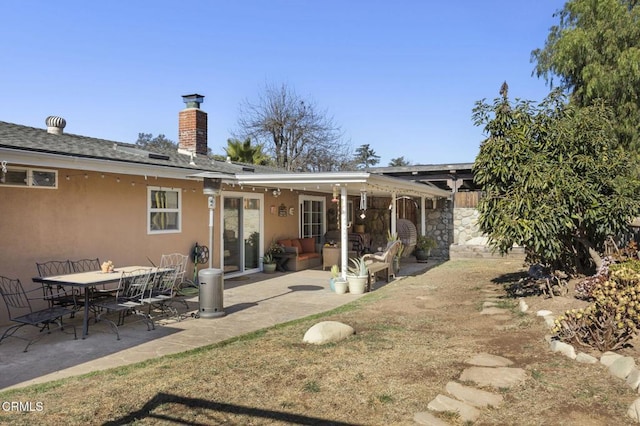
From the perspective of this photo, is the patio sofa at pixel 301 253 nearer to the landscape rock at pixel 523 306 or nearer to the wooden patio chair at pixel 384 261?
the wooden patio chair at pixel 384 261

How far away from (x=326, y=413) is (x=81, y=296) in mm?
4669

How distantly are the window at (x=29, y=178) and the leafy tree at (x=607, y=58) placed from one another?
12855 millimetres

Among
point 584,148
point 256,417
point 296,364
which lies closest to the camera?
point 256,417

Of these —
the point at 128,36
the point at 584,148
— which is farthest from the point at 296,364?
the point at 128,36

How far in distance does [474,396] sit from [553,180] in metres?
4.12

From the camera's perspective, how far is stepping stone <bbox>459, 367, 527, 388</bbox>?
3914 millimetres

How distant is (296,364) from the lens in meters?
4.52

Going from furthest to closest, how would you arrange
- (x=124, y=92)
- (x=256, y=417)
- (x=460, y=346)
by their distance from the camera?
(x=124, y=92) → (x=460, y=346) → (x=256, y=417)

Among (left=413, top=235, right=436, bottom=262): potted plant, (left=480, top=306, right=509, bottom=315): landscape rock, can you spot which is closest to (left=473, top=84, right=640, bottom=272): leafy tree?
(left=480, top=306, right=509, bottom=315): landscape rock

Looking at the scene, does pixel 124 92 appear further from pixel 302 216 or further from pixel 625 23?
pixel 625 23

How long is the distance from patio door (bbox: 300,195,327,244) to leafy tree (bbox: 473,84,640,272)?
7.60 meters

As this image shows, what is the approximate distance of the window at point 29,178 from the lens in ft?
21.1

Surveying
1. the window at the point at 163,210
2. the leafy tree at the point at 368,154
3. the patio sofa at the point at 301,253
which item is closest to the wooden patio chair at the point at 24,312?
the window at the point at 163,210

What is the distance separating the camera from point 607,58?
43.1 feet
